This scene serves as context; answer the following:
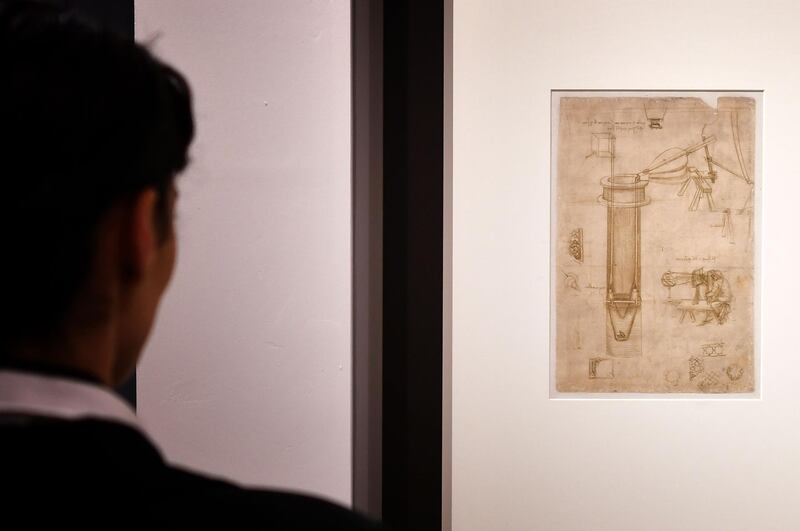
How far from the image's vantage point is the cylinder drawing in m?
1.47

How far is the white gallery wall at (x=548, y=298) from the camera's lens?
57.5 inches

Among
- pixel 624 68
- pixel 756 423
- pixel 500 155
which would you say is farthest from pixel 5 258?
pixel 756 423

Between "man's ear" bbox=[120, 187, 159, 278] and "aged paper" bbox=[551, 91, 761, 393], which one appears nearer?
"man's ear" bbox=[120, 187, 159, 278]

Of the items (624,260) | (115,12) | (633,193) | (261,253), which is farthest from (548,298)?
(115,12)

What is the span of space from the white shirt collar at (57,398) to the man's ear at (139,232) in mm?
54

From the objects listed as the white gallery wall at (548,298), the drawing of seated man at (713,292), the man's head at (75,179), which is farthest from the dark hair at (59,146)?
the drawing of seated man at (713,292)

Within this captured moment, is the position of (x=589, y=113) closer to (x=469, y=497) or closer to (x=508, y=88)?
(x=508, y=88)

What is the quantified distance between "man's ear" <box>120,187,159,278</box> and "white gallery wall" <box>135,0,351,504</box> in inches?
18.5

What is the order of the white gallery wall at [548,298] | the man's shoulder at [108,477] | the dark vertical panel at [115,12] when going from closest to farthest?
the man's shoulder at [108,477] → the dark vertical panel at [115,12] → the white gallery wall at [548,298]

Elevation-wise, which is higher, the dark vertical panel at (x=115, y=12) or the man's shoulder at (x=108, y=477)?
the dark vertical panel at (x=115, y=12)

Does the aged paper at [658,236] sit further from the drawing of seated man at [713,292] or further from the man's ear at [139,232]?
the man's ear at [139,232]

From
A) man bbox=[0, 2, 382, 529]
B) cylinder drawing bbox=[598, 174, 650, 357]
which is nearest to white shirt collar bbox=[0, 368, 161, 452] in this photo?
man bbox=[0, 2, 382, 529]

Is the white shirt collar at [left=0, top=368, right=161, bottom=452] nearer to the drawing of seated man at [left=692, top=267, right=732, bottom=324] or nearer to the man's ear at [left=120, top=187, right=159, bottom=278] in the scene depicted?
the man's ear at [left=120, top=187, right=159, bottom=278]

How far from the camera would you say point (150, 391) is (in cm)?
78
